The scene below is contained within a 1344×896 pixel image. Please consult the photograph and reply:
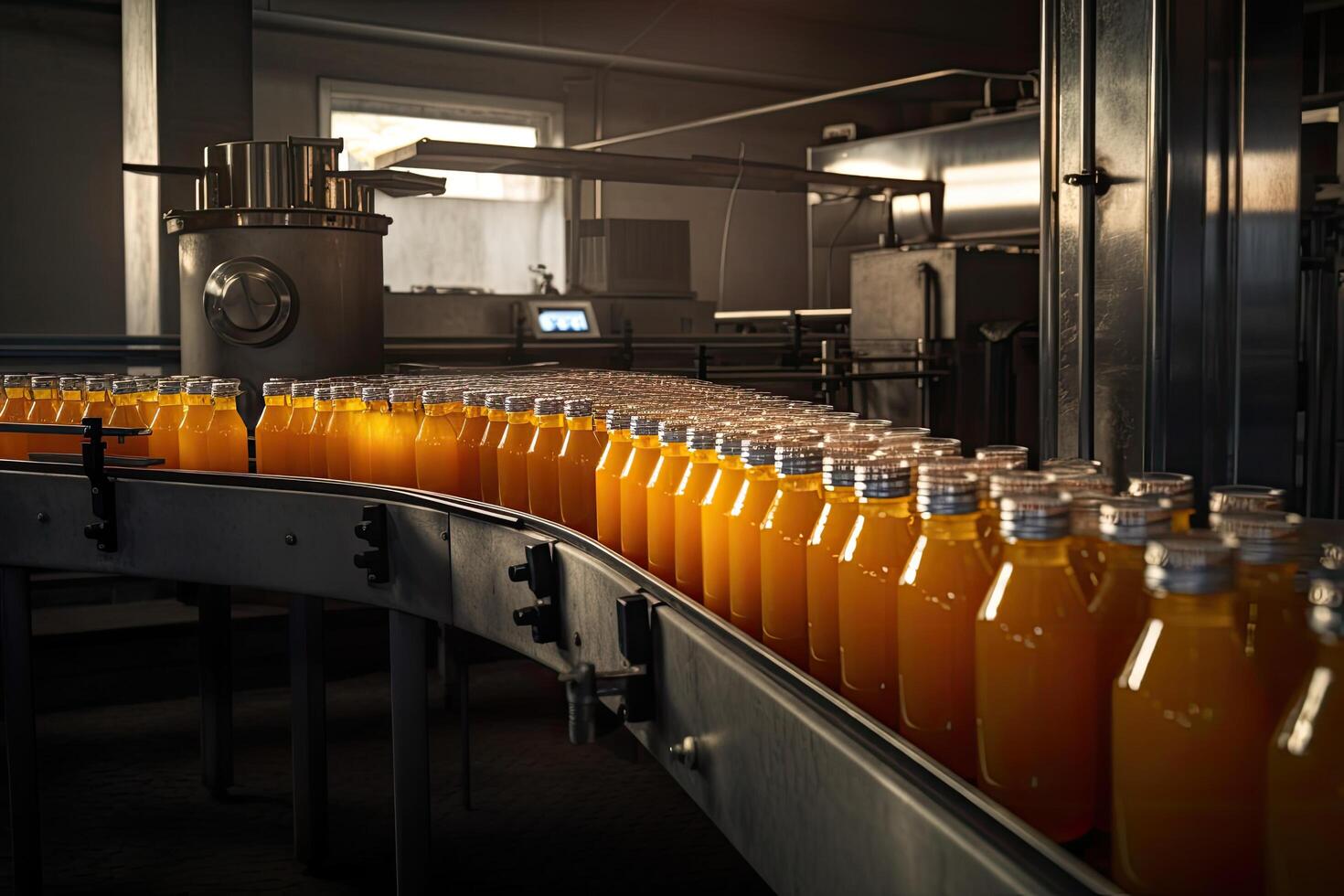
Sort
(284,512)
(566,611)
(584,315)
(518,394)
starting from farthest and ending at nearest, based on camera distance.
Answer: (584,315)
(284,512)
(518,394)
(566,611)

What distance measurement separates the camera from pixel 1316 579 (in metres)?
A: 0.51

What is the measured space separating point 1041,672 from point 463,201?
6534 millimetres

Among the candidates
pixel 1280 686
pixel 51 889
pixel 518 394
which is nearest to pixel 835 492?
pixel 1280 686

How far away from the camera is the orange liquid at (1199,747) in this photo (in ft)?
1.76

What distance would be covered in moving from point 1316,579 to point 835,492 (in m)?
0.35

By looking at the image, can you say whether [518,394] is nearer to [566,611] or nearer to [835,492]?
[566,611]

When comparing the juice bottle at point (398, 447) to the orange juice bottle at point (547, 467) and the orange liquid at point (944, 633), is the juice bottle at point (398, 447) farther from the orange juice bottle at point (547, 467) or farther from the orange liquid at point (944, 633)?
the orange liquid at point (944, 633)

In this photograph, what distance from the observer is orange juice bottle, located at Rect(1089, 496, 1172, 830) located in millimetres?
619

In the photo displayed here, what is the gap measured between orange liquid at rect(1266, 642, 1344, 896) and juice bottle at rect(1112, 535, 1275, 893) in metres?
0.03

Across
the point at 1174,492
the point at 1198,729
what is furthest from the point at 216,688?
the point at 1198,729

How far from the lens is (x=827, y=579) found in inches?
33.3

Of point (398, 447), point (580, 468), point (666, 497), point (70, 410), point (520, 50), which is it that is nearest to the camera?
point (666, 497)

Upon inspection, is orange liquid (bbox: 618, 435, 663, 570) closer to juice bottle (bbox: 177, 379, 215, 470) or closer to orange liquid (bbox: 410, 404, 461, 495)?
orange liquid (bbox: 410, 404, 461, 495)

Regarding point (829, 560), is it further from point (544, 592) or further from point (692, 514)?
point (544, 592)
